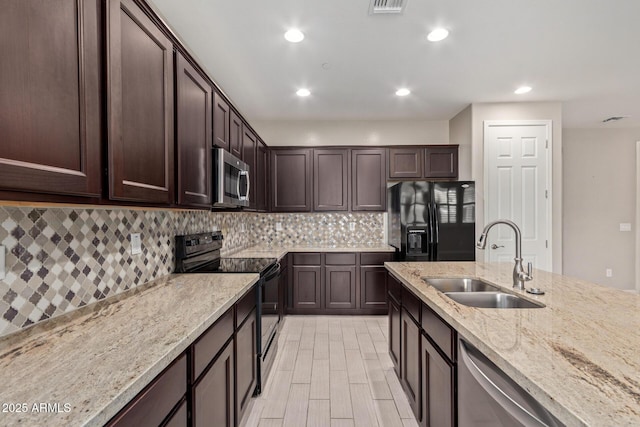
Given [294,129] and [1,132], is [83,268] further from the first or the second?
[294,129]

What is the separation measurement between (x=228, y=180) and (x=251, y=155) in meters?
1.07

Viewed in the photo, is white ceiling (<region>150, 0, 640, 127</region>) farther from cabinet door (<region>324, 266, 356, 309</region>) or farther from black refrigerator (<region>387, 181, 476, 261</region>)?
cabinet door (<region>324, 266, 356, 309</region>)

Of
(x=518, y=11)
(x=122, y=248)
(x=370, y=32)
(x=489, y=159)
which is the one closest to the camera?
Result: (x=122, y=248)

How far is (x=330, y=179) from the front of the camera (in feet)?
13.5

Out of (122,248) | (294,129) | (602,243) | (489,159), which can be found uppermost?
(294,129)

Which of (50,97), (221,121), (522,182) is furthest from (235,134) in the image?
(522,182)

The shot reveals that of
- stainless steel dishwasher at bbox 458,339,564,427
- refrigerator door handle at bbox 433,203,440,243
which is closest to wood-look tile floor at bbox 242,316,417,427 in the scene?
stainless steel dishwasher at bbox 458,339,564,427

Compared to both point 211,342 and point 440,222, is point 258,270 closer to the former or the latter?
point 211,342

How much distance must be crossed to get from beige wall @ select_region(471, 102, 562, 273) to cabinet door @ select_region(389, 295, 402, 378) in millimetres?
2078

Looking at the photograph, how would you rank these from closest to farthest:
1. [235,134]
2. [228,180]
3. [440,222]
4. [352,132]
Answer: [228,180] → [235,134] → [440,222] → [352,132]

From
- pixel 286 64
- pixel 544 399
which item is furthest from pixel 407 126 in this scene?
pixel 544 399

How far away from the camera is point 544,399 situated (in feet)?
2.27

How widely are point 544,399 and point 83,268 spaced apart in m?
1.76

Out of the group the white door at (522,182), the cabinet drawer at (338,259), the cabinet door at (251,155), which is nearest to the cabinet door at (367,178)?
the cabinet drawer at (338,259)
